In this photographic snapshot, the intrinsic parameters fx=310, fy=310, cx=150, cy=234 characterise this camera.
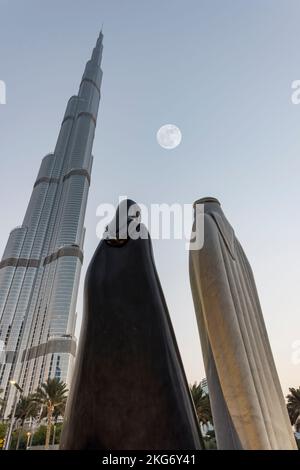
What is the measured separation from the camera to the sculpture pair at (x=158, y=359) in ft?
6.75

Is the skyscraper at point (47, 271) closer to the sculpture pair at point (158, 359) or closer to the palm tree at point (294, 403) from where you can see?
the palm tree at point (294, 403)

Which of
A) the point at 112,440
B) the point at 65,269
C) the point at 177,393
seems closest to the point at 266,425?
the point at 177,393

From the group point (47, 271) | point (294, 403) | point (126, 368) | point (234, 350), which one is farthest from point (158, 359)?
point (47, 271)

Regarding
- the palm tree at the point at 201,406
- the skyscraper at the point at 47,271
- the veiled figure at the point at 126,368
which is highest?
the skyscraper at the point at 47,271

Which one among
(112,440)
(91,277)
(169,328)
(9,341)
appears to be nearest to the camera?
(112,440)

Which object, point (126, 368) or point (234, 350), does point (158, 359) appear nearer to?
point (126, 368)

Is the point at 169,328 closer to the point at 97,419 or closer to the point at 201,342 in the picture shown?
the point at 97,419

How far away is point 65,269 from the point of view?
100000 mm

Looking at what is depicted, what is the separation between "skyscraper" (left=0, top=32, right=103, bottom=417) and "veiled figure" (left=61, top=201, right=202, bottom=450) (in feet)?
307

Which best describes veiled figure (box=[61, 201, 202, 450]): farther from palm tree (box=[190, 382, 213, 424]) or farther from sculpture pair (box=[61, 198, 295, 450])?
palm tree (box=[190, 382, 213, 424])

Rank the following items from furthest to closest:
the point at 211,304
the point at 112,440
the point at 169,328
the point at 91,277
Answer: the point at 211,304
the point at 91,277
the point at 169,328
the point at 112,440

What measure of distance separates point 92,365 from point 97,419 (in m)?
0.36

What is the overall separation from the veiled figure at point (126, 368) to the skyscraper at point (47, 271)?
3685 inches

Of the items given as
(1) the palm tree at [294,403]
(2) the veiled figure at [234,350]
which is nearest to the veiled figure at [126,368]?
(2) the veiled figure at [234,350]
